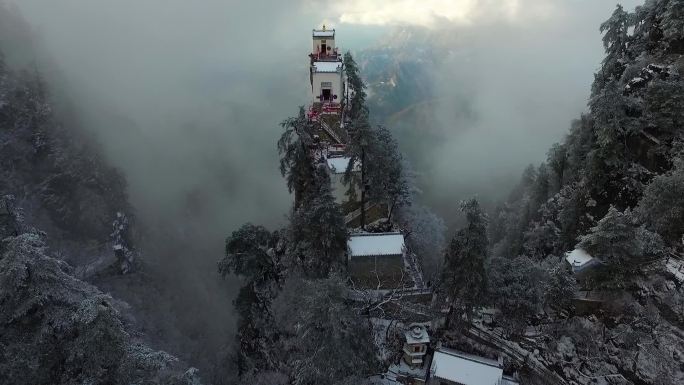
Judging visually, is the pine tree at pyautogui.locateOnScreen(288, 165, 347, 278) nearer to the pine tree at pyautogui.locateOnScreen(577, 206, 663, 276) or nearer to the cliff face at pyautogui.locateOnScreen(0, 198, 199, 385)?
the cliff face at pyautogui.locateOnScreen(0, 198, 199, 385)

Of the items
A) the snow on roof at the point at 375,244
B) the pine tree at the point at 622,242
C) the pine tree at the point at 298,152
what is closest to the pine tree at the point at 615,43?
the pine tree at the point at 622,242

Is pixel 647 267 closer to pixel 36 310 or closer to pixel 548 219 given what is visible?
pixel 548 219

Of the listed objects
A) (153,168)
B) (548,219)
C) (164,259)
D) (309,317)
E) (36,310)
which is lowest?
(164,259)

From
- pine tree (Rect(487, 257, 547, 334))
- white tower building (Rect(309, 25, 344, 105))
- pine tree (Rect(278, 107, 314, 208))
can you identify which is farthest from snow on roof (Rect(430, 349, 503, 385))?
white tower building (Rect(309, 25, 344, 105))

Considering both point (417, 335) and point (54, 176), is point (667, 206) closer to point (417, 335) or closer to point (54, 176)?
point (417, 335)

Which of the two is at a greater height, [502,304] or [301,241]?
[301,241]


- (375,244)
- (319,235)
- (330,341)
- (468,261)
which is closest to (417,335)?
(468,261)

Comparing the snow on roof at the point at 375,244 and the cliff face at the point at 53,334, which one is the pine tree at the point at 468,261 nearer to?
the snow on roof at the point at 375,244

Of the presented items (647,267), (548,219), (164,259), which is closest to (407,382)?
(647,267)
